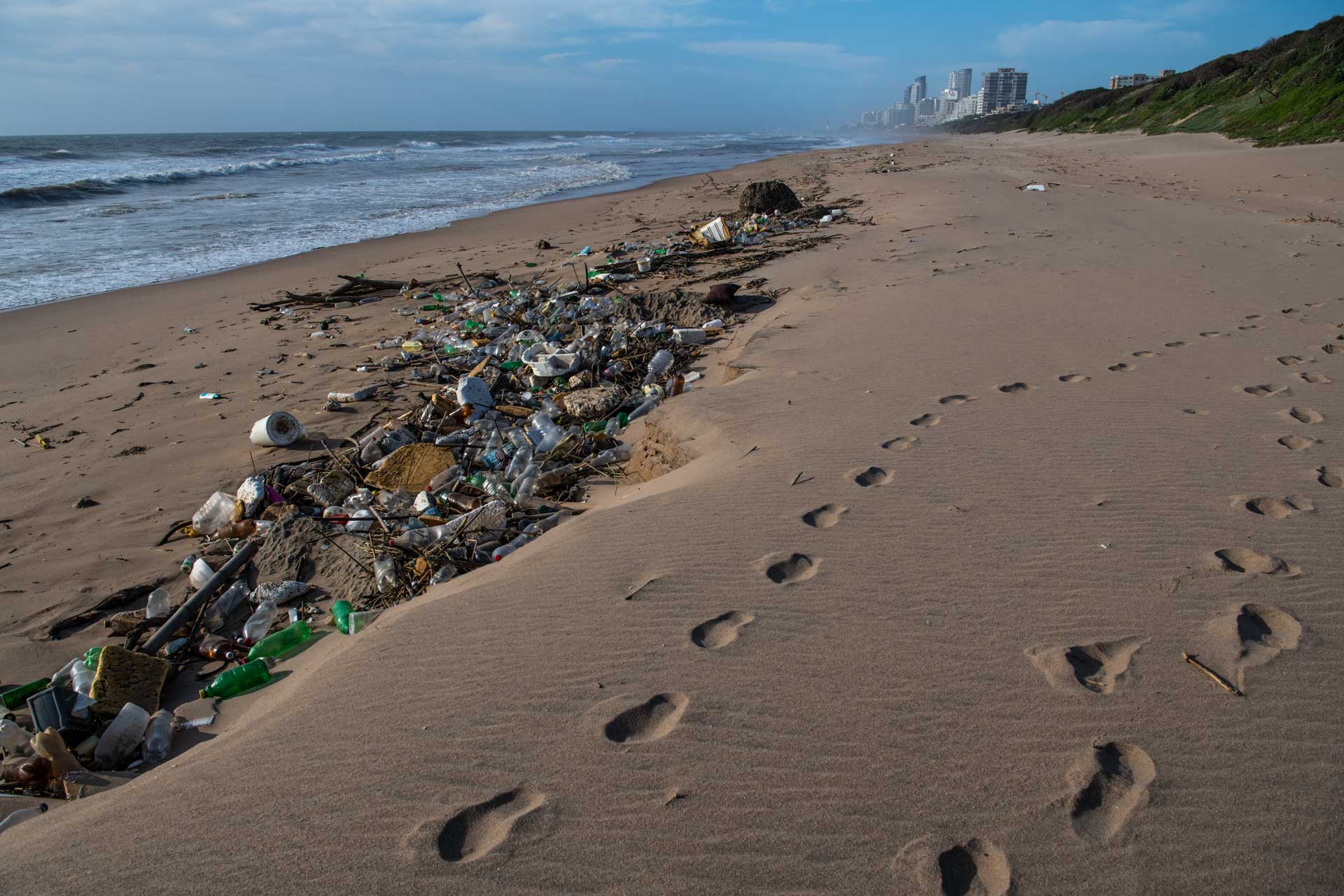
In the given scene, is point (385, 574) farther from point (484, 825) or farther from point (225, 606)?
point (484, 825)

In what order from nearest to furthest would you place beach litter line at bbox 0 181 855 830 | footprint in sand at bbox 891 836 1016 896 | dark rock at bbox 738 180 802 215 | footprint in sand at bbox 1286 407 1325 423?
footprint in sand at bbox 891 836 1016 896 → beach litter line at bbox 0 181 855 830 → footprint in sand at bbox 1286 407 1325 423 → dark rock at bbox 738 180 802 215

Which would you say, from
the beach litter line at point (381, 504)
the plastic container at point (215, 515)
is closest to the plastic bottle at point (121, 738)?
the beach litter line at point (381, 504)

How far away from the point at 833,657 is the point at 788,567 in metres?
0.46

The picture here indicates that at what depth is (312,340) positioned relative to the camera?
21.2ft

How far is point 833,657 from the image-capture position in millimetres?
1799

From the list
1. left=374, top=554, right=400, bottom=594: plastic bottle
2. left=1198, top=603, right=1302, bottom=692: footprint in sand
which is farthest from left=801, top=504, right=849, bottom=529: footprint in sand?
left=374, top=554, right=400, bottom=594: plastic bottle

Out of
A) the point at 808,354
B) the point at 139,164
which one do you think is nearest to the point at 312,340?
the point at 808,354

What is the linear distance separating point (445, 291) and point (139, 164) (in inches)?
999

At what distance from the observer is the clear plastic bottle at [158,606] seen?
288cm

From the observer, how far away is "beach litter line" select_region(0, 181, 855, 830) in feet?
7.43

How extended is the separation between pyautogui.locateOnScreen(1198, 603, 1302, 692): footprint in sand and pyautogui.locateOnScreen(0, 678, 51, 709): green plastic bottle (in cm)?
353

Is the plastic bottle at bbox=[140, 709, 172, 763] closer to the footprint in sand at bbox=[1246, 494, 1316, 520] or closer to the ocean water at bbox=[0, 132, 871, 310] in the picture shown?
the footprint in sand at bbox=[1246, 494, 1316, 520]

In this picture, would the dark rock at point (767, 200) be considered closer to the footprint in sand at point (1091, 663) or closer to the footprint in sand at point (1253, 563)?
the footprint in sand at point (1253, 563)

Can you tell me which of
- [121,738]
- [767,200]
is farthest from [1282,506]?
[767,200]
